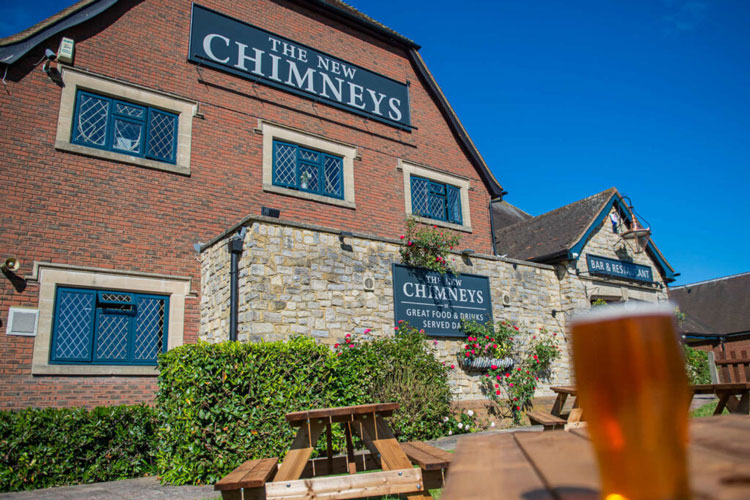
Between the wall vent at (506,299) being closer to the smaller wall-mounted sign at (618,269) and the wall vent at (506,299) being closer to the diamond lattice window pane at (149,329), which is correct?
the smaller wall-mounted sign at (618,269)

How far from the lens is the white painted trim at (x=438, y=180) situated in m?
14.1

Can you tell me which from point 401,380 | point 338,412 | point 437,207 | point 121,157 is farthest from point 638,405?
point 437,207

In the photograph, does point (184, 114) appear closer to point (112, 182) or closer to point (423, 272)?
point (112, 182)

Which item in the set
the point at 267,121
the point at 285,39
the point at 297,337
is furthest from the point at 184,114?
the point at 297,337

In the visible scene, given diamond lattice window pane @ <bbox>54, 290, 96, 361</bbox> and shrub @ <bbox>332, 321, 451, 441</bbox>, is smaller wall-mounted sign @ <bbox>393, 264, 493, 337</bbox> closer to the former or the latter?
shrub @ <bbox>332, 321, 451, 441</bbox>

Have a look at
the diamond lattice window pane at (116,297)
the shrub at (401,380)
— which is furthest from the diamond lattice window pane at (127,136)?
the shrub at (401,380)

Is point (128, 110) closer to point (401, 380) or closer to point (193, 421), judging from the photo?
point (193, 421)

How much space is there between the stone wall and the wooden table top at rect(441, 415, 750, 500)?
7864 millimetres

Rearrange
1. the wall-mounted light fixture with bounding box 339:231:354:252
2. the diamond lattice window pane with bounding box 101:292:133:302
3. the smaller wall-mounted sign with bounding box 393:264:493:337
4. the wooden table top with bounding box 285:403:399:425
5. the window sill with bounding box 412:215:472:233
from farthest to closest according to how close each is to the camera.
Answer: the window sill with bounding box 412:215:472:233 < the smaller wall-mounted sign with bounding box 393:264:493:337 < the wall-mounted light fixture with bounding box 339:231:354:252 < the diamond lattice window pane with bounding box 101:292:133:302 < the wooden table top with bounding box 285:403:399:425

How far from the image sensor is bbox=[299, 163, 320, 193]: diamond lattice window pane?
12.5 m

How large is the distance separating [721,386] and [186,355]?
21.1 ft

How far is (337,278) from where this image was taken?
10.1 metres

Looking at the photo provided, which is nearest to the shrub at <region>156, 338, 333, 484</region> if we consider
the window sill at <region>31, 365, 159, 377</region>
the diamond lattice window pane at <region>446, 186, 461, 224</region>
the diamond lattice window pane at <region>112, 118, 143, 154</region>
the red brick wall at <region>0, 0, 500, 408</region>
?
the window sill at <region>31, 365, 159, 377</region>

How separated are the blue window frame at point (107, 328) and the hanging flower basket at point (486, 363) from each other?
6.24m
